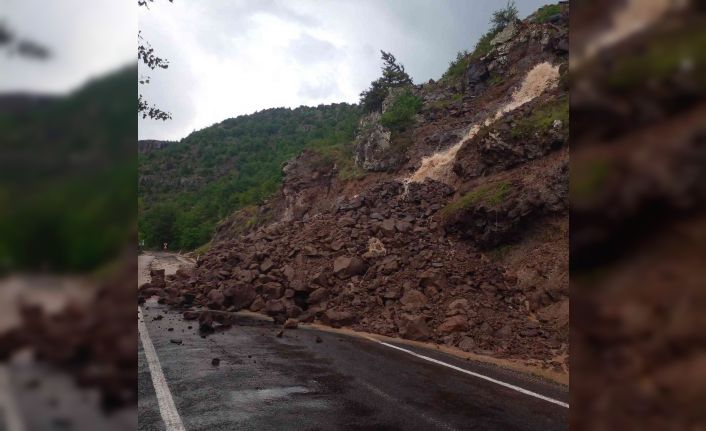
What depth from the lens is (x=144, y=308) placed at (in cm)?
1441

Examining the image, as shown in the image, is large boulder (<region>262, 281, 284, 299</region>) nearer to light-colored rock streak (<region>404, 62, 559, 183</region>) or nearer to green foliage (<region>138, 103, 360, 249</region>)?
light-colored rock streak (<region>404, 62, 559, 183</region>)

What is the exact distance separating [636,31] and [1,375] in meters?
1.07

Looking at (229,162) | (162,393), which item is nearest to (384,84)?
(162,393)

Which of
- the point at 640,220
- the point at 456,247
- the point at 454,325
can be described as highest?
the point at 640,220

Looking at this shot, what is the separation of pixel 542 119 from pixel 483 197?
12.1 feet

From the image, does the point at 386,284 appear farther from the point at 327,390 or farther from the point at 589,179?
the point at 589,179

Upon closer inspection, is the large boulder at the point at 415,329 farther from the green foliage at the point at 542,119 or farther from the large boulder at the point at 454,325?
the green foliage at the point at 542,119

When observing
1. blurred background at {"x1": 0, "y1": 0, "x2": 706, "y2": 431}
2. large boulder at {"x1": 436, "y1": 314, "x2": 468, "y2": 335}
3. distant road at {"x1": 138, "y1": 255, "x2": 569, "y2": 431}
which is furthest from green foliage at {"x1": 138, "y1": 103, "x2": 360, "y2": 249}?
blurred background at {"x1": 0, "y1": 0, "x2": 706, "y2": 431}

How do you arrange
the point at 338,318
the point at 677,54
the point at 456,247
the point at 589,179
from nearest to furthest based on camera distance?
the point at 677,54 → the point at 589,179 → the point at 338,318 → the point at 456,247

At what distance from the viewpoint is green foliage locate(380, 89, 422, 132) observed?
28422 millimetres

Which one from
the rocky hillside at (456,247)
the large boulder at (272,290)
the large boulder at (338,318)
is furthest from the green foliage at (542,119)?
the large boulder at (272,290)

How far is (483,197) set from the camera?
16.4 meters

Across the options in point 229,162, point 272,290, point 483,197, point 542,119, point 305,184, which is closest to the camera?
point 272,290

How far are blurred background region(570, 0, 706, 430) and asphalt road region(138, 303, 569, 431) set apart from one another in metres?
4.36
